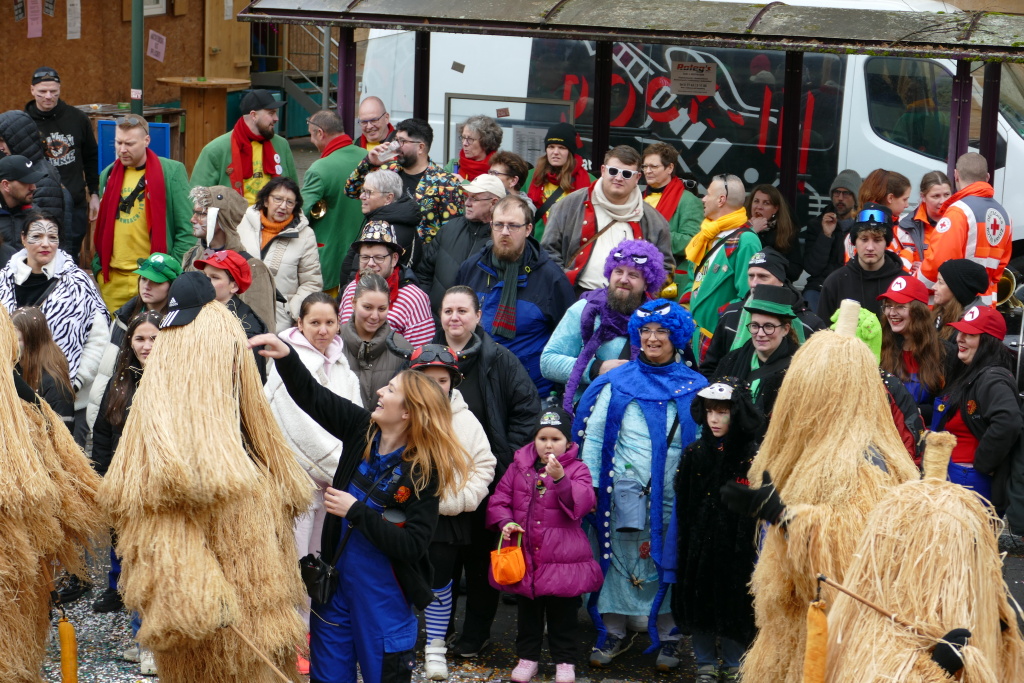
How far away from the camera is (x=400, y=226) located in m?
7.66

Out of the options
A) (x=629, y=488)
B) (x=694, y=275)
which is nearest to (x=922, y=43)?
(x=694, y=275)

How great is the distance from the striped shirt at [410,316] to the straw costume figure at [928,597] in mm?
3347

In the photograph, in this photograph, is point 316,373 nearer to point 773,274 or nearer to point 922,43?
point 773,274

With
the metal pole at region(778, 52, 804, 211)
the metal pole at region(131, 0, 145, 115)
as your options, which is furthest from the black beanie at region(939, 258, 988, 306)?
the metal pole at region(131, 0, 145, 115)

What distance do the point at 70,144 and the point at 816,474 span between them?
7.37 meters

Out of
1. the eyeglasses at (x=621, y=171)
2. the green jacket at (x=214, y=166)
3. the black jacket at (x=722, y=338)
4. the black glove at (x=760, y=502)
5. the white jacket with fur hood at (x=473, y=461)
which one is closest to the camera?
the black glove at (x=760, y=502)

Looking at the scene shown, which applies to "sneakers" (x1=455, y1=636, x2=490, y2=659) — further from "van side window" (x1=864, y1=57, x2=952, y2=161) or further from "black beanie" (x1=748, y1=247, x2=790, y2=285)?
"van side window" (x1=864, y1=57, x2=952, y2=161)

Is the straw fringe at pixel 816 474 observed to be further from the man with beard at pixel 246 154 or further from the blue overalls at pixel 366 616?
the man with beard at pixel 246 154

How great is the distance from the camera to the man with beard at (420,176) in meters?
8.05

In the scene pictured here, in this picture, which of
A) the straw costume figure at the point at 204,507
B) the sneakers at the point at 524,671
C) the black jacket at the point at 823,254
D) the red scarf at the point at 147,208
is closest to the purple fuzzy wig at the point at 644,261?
the sneakers at the point at 524,671

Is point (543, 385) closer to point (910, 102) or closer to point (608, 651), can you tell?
point (608, 651)

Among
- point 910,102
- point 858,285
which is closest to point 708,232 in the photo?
point 858,285

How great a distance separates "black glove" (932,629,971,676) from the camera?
3.56m

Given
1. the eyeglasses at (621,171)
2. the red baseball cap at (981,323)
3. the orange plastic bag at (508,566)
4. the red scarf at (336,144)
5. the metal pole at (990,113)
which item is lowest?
the orange plastic bag at (508,566)
